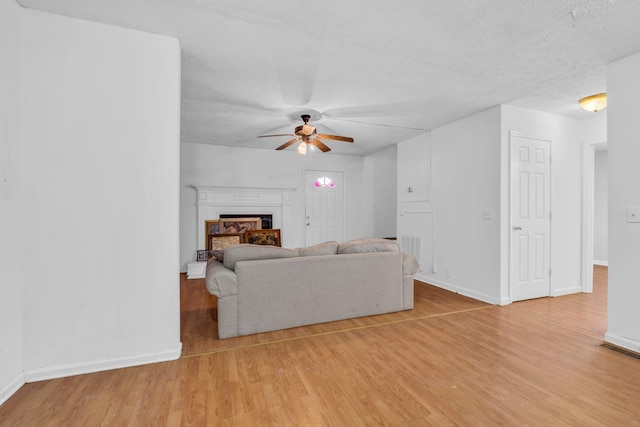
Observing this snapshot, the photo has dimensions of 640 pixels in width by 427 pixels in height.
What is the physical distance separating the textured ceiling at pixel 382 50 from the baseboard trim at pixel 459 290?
239 centimetres

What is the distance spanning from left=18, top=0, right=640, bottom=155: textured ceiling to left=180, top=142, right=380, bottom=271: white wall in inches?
75.0

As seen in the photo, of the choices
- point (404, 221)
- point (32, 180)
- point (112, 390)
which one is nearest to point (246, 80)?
point (32, 180)

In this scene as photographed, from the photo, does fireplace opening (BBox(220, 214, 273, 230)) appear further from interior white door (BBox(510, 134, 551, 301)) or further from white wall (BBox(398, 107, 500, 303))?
interior white door (BBox(510, 134, 551, 301))

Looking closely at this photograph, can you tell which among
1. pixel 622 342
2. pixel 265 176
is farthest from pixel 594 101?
pixel 265 176

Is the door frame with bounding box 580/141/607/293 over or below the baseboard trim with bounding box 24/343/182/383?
over

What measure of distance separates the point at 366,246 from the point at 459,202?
5.83 ft

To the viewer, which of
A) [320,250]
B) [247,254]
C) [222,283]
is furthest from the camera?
[320,250]

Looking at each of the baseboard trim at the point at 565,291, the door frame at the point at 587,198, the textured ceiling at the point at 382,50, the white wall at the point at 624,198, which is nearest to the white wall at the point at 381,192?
the textured ceiling at the point at 382,50

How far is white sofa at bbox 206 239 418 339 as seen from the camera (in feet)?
8.65

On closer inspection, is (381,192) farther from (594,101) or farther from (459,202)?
(594,101)

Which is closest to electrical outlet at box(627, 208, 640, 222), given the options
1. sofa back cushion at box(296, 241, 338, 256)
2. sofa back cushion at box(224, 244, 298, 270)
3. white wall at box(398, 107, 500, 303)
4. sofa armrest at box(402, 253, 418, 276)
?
white wall at box(398, 107, 500, 303)

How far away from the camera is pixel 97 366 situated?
2049 millimetres

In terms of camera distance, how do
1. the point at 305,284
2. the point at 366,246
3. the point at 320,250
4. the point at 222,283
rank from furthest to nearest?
the point at 366,246 → the point at 320,250 → the point at 305,284 → the point at 222,283

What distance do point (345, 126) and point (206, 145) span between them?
9.41 ft
